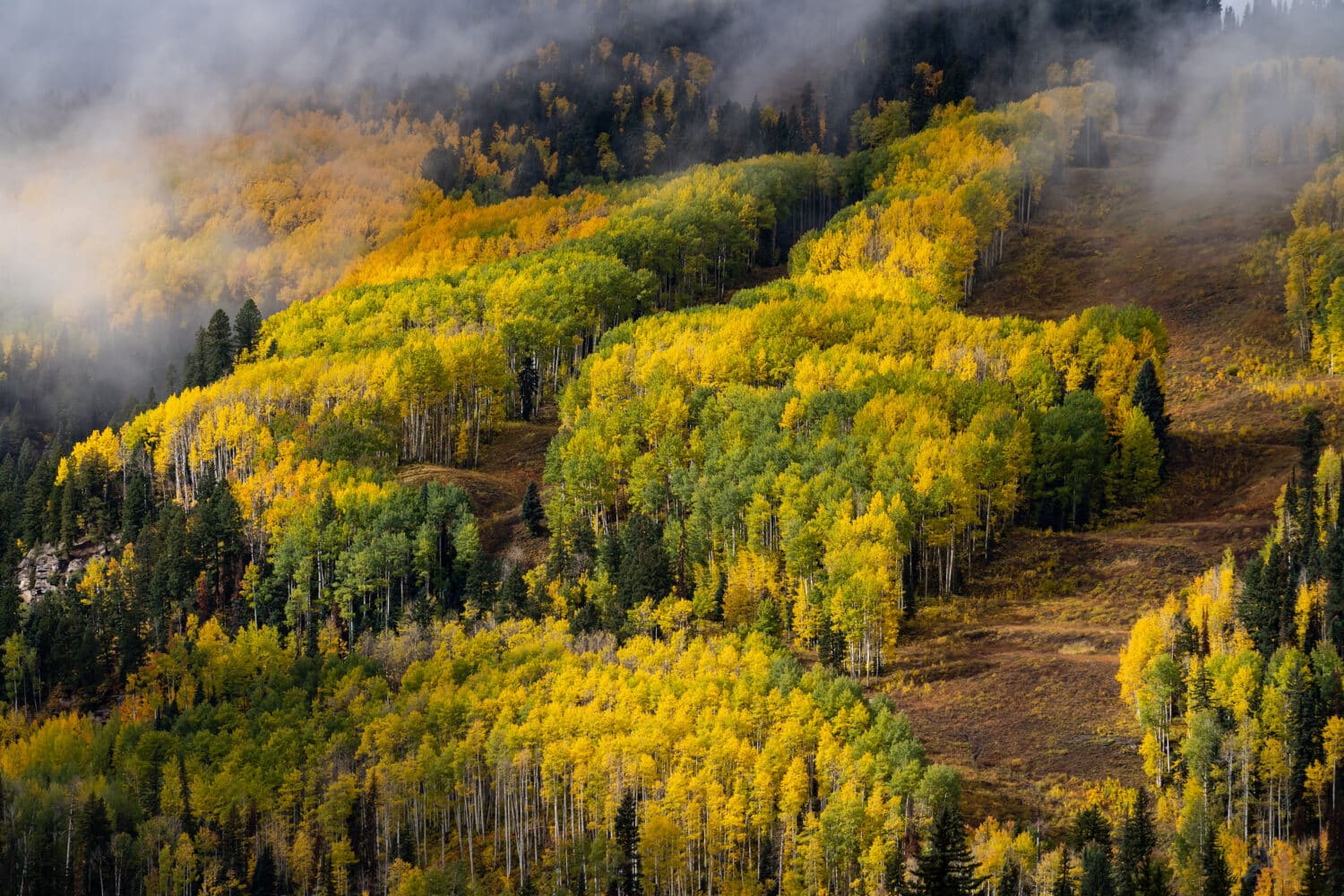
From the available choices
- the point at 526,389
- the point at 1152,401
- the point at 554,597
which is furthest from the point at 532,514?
the point at 1152,401

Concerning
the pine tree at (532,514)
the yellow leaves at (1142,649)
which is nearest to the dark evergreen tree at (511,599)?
the pine tree at (532,514)

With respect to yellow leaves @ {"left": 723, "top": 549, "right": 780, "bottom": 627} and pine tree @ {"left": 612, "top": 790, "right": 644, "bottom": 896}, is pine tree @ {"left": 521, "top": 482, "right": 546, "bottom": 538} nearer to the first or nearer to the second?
yellow leaves @ {"left": 723, "top": 549, "right": 780, "bottom": 627}

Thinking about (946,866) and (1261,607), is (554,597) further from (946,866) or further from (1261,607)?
(946,866)

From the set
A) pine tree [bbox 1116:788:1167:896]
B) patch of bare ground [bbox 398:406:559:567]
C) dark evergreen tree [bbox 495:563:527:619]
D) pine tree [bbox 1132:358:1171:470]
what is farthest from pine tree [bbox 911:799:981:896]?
pine tree [bbox 1132:358:1171:470]

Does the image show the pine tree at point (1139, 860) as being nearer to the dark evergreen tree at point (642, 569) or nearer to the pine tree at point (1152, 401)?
the dark evergreen tree at point (642, 569)

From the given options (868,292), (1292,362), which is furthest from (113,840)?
(1292,362)

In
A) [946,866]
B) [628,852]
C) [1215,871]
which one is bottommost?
[628,852]
